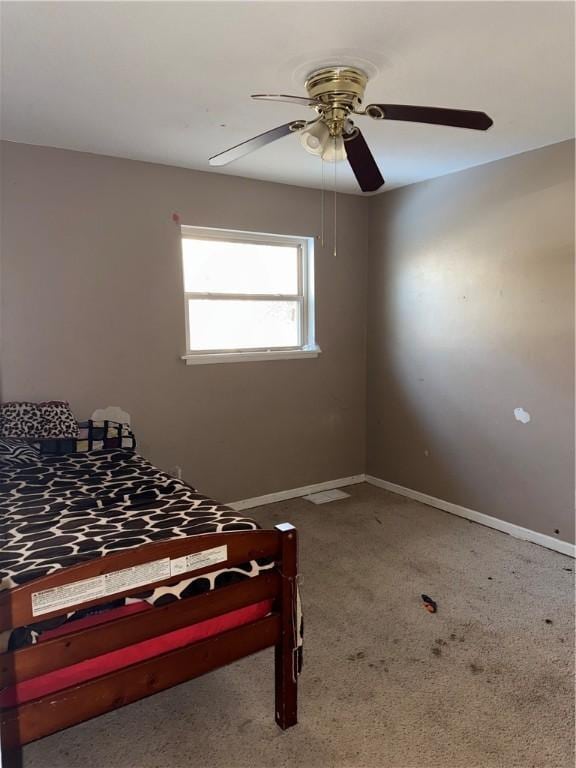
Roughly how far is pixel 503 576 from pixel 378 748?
57.6 inches

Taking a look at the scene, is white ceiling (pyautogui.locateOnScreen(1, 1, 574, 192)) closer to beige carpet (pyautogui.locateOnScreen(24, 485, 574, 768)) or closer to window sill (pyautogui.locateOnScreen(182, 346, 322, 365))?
window sill (pyautogui.locateOnScreen(182, 346, 322, 365))

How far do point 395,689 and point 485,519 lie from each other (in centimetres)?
186

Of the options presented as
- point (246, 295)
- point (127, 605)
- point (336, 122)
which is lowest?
point (127, 605)

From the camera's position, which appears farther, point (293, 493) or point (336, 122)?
point (293, 493)

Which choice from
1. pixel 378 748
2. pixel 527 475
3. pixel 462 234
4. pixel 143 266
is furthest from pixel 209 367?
pixel 378 748

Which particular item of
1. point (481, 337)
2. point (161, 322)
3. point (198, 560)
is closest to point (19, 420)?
point (161, 322)

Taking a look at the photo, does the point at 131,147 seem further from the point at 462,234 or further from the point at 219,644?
the point at 219,644

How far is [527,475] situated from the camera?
130 inches

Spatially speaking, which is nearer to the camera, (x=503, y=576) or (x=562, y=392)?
(x=503, y=576)

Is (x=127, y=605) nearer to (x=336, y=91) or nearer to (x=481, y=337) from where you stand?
(x=336, y=91)

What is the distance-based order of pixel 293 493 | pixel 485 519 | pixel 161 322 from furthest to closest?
pixel 293 493
pixel 485 519
pixel 161 322

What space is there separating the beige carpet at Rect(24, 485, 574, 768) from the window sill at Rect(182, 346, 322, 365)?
1513mm

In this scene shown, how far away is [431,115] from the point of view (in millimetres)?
1747

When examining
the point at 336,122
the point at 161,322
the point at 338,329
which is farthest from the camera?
the point at 338,329
